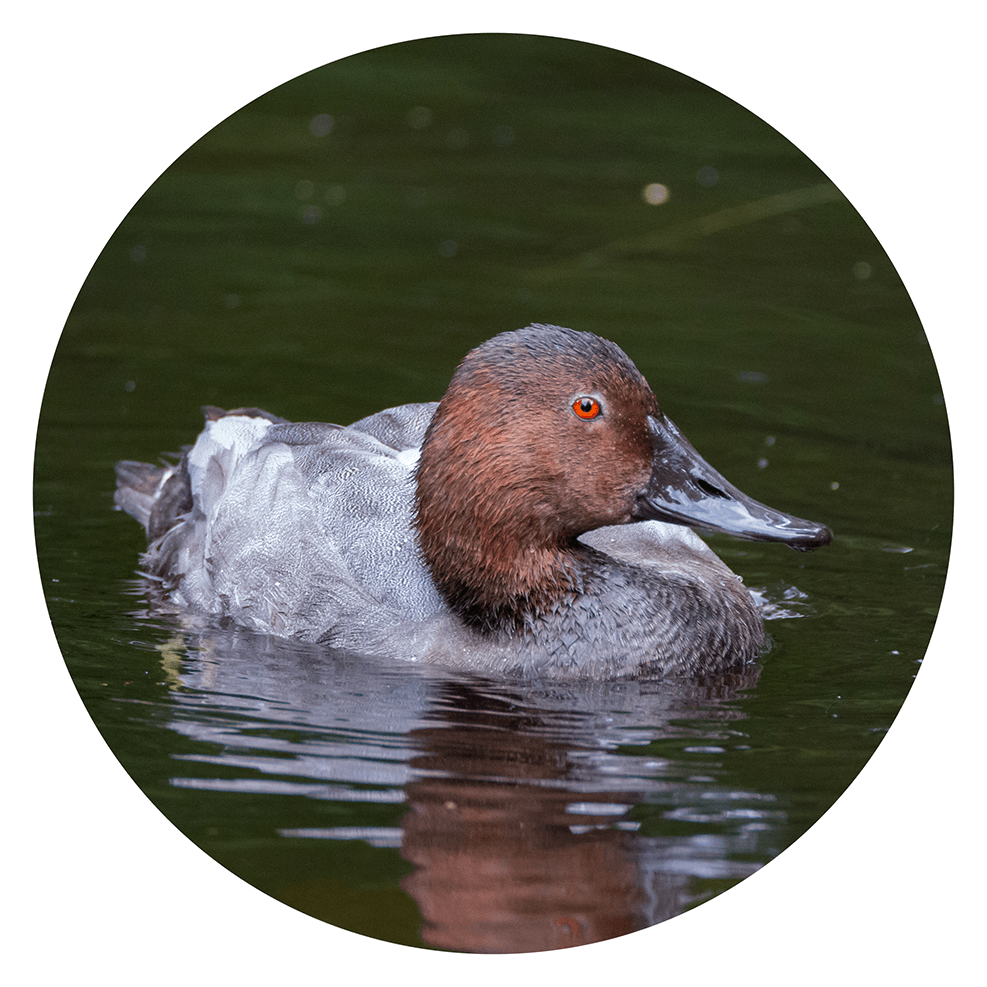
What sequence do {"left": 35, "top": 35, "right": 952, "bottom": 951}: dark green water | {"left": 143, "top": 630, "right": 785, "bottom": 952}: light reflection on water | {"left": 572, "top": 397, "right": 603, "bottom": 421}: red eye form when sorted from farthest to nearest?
{"left": 572, "top": 397, "right": 603, "bottom": 421}: red eye → {"left": 35, "top": 35, "right": 952, "bottom": 951}: dark green water → {"left": 143, "top": 630, "right": 785, "bottom": 952}: light reflection on water

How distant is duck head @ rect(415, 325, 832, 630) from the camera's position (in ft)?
18.7

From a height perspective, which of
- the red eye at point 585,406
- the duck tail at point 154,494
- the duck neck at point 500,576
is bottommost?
the duck neck at point 500,576

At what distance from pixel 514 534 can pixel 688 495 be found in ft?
2.30

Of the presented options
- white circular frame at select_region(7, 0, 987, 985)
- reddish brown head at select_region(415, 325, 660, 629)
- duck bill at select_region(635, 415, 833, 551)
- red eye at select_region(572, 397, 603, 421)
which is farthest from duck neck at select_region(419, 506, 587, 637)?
white circular frame at select_region(7, 0, 987, 985)

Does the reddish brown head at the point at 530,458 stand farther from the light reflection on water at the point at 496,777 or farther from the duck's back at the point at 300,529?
the light reflection on water at the point at 496,777

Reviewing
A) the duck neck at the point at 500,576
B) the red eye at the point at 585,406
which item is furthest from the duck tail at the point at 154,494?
the red eye at the point at 585,406

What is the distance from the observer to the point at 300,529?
6.36 metres

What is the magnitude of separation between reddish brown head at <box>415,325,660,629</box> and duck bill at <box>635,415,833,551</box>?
5 cm

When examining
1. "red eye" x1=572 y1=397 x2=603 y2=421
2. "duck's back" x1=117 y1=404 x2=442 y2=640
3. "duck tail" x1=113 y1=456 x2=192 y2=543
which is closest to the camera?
"red eye" x1=572 y1=397 x2=603 y2=421

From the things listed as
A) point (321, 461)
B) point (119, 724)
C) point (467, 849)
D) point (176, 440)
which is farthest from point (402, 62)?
point (467, 849)

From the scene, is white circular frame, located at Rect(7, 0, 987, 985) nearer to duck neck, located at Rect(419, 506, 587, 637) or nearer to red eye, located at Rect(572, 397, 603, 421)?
red eye, located at Rect(572, 397, 603, 421)

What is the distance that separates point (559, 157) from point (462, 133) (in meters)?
0.71

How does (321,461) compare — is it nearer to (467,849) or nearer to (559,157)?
(467,849)

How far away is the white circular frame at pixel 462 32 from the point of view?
15.7 feet
